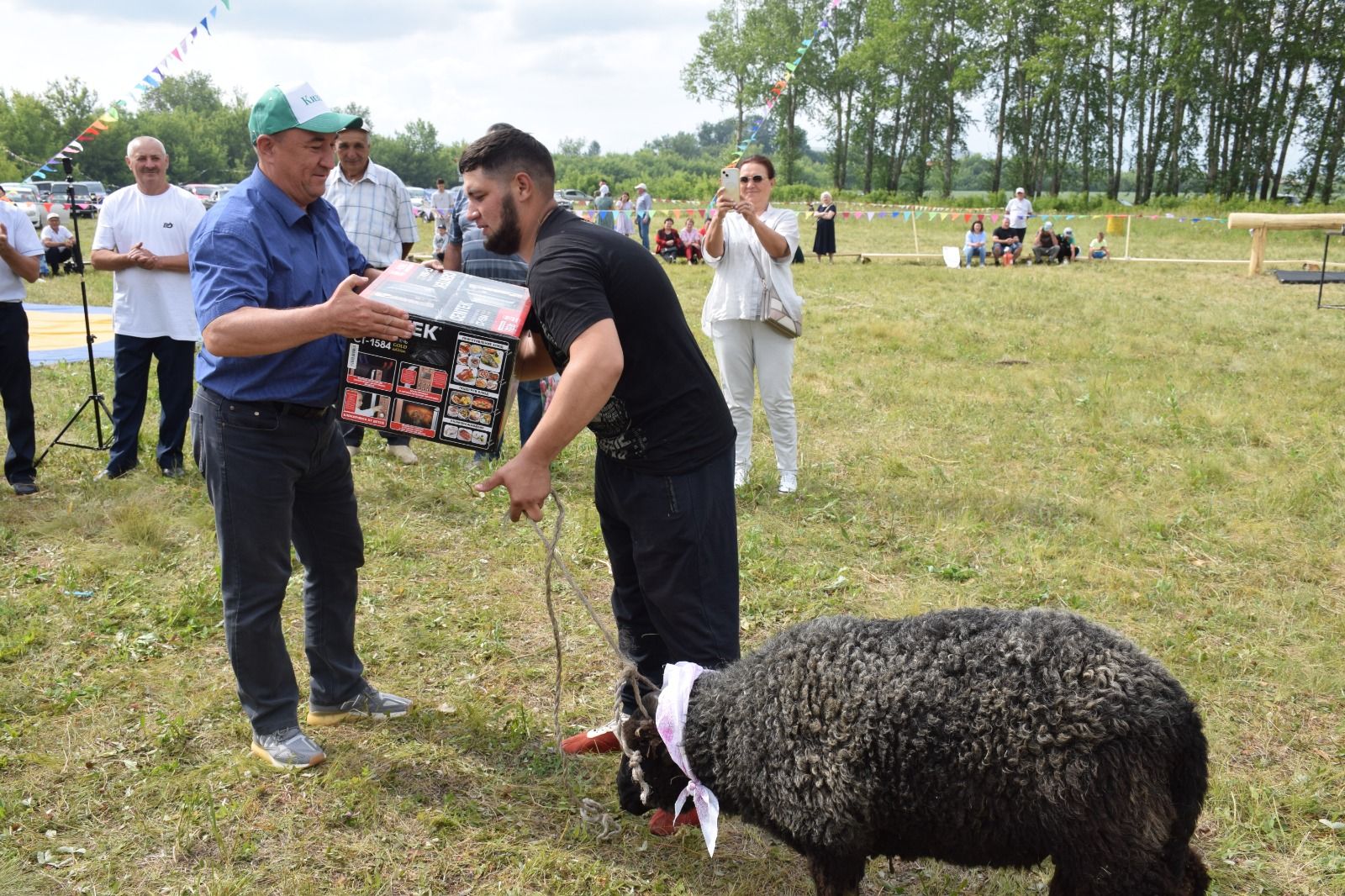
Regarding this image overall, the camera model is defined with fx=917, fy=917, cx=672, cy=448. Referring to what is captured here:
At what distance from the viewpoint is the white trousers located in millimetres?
6297

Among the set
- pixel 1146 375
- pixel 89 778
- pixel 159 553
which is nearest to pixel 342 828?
pixel 89 778

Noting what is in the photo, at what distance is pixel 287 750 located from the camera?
3.55 meters

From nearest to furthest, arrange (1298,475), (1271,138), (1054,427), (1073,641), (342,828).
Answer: (1073,641) < (342,828) < (1298,475) < (1054,427) < (1271,138)

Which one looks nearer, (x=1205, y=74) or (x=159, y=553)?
(x=159, y=553)

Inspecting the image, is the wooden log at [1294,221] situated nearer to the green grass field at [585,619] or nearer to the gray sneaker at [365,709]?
the green grass field at [585,619]

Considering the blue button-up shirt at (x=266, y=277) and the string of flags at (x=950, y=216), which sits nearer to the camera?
the blue button-up shirt at (x=266, y=277)

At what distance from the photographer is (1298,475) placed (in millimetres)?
6609

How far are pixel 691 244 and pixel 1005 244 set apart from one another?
7563 millimetres

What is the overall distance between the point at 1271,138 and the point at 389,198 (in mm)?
47677

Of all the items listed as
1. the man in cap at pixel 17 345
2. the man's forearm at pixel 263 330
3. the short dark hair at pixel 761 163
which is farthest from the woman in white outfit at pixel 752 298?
the man in cap at pixel 17 345

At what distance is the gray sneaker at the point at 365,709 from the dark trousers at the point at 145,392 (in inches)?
144

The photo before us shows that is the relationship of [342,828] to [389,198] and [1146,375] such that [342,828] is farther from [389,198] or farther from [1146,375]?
[1146,375]

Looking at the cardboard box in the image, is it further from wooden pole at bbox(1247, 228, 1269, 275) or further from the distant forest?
the distant forest

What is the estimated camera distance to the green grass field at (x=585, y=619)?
313 centimetres
